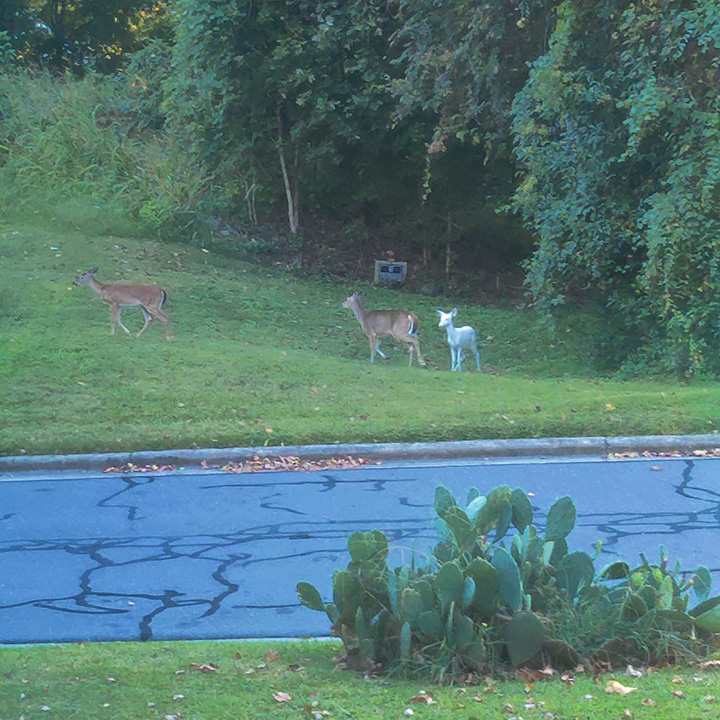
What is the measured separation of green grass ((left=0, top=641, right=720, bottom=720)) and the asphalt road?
985mm

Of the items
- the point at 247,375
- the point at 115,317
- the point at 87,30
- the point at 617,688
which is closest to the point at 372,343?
the point at 247,375

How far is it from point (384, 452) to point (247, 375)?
127 inches

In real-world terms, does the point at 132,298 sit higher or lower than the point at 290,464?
higher

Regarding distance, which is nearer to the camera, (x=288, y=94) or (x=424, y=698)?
(x=424, y=698)

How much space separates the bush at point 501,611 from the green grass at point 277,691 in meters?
0.16

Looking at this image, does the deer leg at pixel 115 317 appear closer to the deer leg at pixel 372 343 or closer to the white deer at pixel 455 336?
the deer leg at pixel 372 343

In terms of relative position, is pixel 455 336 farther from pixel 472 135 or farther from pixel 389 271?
pixel 389 271

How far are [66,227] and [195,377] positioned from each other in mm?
9867

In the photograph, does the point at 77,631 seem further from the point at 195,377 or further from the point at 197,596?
the point at 195,377

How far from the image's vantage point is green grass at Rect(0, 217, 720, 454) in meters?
11.5

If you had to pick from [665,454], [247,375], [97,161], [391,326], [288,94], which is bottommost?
[665,454]

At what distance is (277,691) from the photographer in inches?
186

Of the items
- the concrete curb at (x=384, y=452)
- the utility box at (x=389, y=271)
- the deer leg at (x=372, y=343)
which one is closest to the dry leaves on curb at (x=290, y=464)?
the concrete curb at (x=384, y=452)

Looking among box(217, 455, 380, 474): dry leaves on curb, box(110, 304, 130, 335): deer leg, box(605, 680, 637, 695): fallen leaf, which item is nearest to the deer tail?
box(110, 304, 130, 335): deer leg
